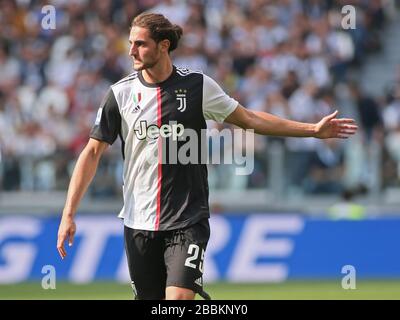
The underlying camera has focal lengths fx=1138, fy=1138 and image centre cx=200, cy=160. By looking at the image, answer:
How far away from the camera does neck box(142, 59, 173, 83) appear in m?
8.52

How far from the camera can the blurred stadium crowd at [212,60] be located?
18516 mm

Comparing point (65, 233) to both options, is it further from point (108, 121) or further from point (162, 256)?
point (108, 121)

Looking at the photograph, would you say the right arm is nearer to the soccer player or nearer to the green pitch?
the soccer player

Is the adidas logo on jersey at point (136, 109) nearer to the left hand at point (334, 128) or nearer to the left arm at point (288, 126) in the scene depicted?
the left arm at point (288, 126)

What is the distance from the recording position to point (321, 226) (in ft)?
52.8

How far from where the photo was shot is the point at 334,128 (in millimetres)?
8688

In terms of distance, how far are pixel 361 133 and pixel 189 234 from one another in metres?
10.7

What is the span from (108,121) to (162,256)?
1.08m

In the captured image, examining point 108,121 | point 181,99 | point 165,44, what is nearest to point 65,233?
point 108,121

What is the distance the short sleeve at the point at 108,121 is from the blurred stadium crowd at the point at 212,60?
29.3ft

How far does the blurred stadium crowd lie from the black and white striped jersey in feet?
28.9

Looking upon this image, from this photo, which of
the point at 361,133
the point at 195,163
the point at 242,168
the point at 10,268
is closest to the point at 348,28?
the point at 361,133

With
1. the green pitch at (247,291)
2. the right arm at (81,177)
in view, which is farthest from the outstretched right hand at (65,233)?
the green pitch at (247,291)

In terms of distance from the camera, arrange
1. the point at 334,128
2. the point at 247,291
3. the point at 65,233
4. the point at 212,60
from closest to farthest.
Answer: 1. the point at 65,233
2. the point at 334,128
3. the point at 247,291
4. the point at 212,60
